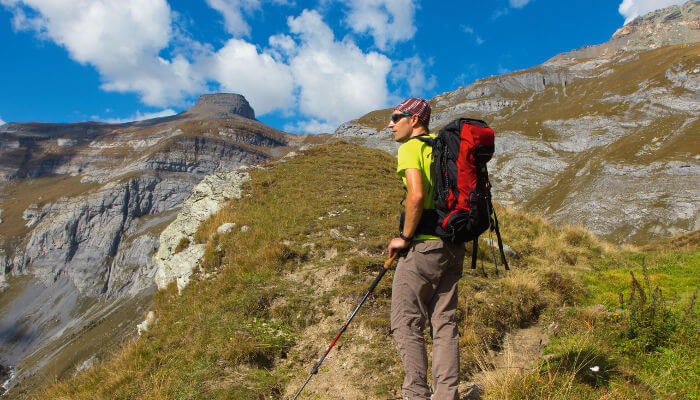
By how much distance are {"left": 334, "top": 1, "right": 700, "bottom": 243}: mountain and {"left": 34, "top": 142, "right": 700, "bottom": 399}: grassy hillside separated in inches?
1761

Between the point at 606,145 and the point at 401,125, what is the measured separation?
287 feet

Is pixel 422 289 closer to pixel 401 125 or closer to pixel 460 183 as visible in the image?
pixel 460 183

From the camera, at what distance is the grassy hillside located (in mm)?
3598

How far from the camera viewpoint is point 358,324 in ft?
17.5

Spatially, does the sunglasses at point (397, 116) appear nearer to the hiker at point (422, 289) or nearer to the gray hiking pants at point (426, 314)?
the hiker at point (422, 289)

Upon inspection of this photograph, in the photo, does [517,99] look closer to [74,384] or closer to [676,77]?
[676,77]

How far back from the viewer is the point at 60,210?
18975cm

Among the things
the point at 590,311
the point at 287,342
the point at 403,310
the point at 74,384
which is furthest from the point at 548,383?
the point at 74,384

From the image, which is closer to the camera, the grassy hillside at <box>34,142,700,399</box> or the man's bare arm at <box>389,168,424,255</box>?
the man's bare arm at <box>389,168,424,255</box>

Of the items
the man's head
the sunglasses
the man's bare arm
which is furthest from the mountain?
the man's bare arm

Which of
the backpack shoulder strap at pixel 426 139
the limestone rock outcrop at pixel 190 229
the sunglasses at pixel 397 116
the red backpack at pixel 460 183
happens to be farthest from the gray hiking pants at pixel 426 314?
the limestone rock outcrop at pixel 190 229

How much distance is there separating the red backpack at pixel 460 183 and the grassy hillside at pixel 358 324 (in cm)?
154

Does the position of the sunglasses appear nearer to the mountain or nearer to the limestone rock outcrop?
the limestone rock outcrop

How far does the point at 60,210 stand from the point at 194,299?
245781 millimetres
